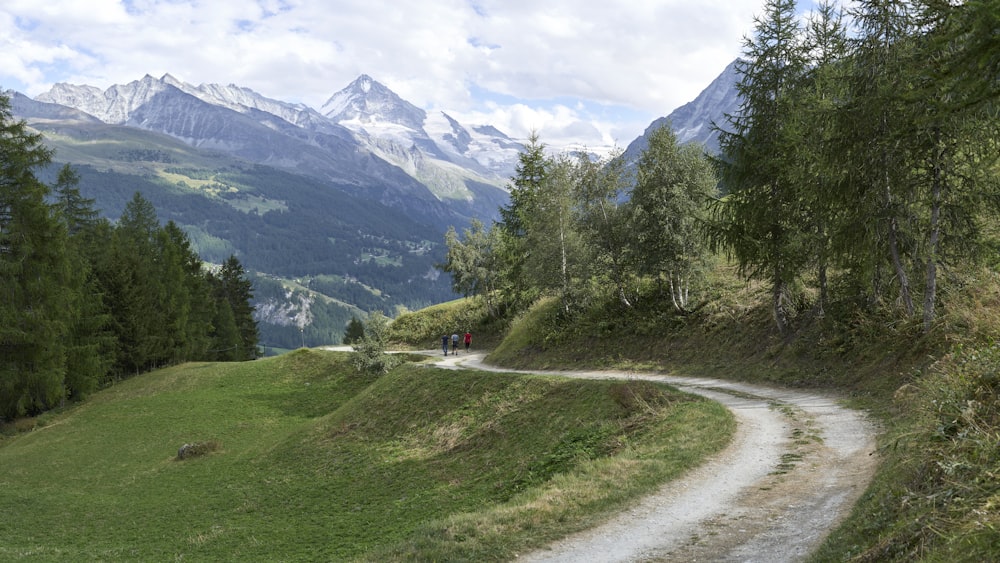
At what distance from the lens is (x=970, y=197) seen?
1844 cm

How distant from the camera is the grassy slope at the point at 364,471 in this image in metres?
12.7

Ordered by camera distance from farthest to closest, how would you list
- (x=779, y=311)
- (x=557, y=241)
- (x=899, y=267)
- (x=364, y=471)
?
(x=557, y=241) < (x=779, y=311) < (x=364, y=471) < (x=899, y=267)

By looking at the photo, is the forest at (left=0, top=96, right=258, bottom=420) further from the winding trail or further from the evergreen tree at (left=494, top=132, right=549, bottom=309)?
the winding trail

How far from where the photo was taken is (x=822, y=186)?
21.0m

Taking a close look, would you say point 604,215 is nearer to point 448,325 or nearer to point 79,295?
point 448,325

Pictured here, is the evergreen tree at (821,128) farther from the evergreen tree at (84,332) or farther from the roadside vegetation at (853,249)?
the evergreen tree at (84,332)

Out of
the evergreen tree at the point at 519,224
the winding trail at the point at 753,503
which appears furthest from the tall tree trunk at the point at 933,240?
the evergreen tree at the point at 519,224

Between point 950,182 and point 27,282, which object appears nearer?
point 950,182

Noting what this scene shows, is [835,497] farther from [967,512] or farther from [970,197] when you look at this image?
[970,197]

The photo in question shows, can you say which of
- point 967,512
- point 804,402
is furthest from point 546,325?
point 967,512

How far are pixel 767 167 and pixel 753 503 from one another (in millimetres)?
19069

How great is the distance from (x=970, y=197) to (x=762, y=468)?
12.9m

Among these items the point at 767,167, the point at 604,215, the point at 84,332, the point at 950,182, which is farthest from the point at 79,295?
the point at 950,182

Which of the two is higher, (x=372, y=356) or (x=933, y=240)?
(x=933, y=240)
